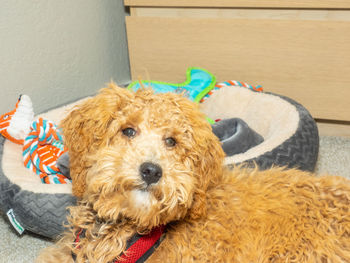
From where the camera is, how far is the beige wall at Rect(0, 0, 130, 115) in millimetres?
2062

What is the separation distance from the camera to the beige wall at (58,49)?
2.06 metres

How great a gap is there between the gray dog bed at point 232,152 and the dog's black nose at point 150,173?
515mm

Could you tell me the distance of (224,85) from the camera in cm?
245

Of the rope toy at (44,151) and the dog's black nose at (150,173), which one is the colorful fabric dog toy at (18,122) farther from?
the dog's black nose at (150,173)

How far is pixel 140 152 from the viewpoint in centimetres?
100

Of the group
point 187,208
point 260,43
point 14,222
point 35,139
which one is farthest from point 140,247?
point 260,43

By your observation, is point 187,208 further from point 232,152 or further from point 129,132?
point 232,152

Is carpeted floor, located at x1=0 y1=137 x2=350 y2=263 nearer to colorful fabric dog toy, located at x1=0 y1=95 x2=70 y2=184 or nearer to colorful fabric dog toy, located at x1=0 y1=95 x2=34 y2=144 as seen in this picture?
colorful fabric dog toy, located at x1=0 y1=95 x2=70 y2=184

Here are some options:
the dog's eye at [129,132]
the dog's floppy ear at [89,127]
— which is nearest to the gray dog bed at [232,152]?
the dog's floppy ear at [89,127]

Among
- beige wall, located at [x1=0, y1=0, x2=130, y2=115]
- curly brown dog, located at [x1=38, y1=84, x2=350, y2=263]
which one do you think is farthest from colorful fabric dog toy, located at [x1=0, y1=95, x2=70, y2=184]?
curly brown dog, located at [x1=38, y1=84, x2=350, y2=263]

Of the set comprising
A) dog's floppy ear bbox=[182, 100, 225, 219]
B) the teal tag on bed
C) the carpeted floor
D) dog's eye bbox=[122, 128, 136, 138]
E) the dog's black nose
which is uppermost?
dog's eye bbox=[122, 128, 136, 138]

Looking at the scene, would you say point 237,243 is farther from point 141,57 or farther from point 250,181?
point 141,57

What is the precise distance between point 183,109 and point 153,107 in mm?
90

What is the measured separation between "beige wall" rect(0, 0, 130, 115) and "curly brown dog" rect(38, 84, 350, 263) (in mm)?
1131
